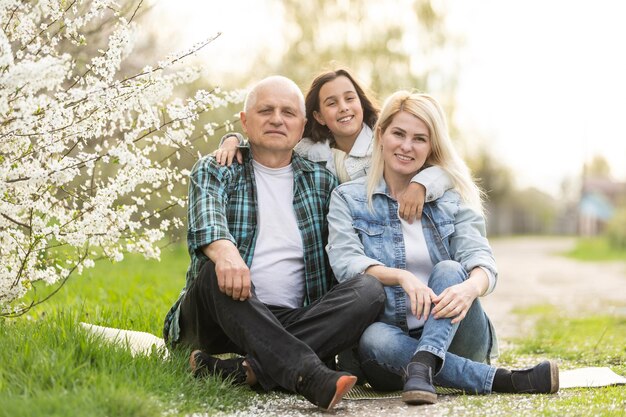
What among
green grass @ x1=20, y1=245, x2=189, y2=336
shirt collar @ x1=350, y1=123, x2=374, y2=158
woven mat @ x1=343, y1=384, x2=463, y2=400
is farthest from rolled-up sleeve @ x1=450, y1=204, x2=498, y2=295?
green grass @ x1=20, y1=245, x2=189, y2=336

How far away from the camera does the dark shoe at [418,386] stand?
347 cm

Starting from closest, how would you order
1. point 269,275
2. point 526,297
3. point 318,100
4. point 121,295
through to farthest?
point 269,275 → point 318,100 → point 121,295 → point 526,297

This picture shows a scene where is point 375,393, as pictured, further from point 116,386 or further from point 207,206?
point 116,386

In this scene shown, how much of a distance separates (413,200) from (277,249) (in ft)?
2.33

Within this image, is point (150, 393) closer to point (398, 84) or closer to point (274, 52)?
point (274, 52)

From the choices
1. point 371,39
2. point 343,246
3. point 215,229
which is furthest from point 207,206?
point 371,39

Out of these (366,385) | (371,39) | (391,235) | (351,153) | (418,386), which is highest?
(371,39)

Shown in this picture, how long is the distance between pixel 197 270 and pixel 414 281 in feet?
3.46

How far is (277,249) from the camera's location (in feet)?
13.4

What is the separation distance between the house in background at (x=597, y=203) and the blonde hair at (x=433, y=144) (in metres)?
28.3

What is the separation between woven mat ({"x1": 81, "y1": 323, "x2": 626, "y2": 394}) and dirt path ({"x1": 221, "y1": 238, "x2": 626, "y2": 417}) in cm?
14

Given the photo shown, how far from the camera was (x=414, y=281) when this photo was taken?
3748 mm

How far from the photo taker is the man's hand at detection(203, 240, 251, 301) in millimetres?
3549

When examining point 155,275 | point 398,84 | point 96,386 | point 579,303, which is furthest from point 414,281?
point 398,84
